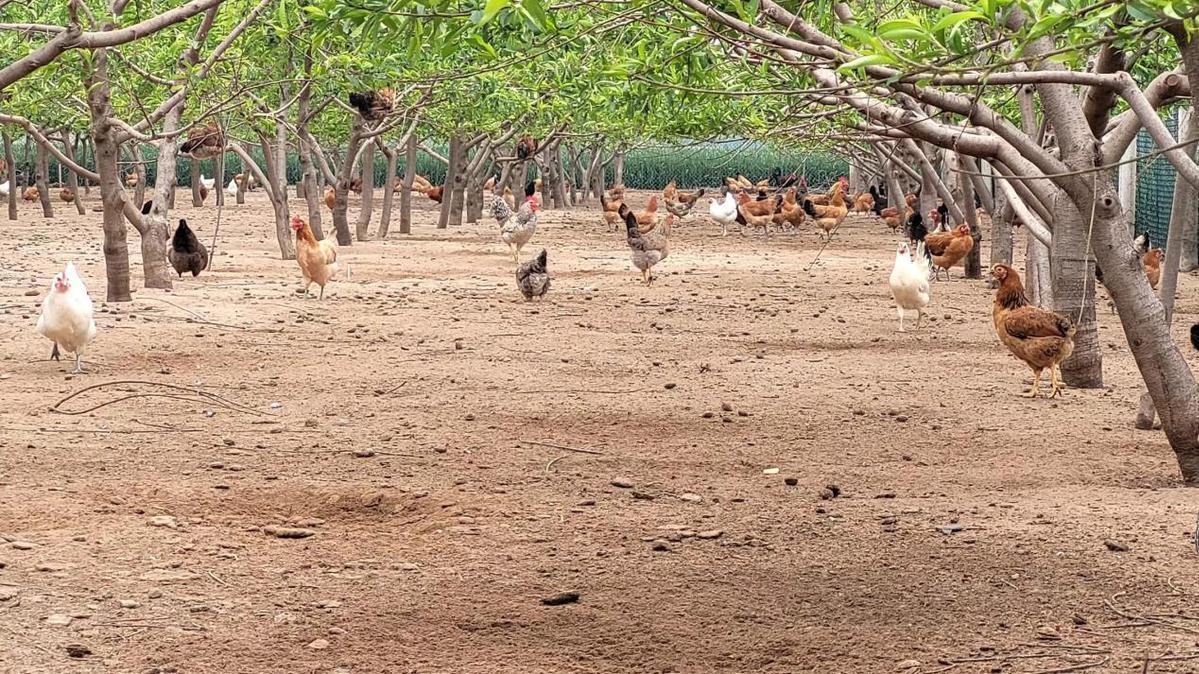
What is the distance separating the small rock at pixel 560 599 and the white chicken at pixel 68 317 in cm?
546

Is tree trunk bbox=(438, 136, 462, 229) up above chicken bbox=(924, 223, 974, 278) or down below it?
above

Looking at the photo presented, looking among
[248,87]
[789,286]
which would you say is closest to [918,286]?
[789,286]

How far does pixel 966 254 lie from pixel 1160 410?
37.2ft

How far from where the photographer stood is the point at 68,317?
914 centimetres

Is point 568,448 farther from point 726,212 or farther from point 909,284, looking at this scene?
point 726,212

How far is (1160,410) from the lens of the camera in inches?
238

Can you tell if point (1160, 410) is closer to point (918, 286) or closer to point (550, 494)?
point (550, 494)

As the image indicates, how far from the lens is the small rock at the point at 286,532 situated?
558 cm

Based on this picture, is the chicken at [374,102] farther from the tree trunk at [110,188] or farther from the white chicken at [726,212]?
the white chicken at [726,212]

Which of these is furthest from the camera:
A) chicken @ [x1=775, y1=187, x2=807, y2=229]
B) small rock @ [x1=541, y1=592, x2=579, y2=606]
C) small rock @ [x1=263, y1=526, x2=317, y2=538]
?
chicken @ [x1=775, y1=187, x2=807, y2=229]

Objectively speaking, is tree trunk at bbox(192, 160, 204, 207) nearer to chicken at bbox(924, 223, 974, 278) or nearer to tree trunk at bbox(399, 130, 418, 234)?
tree trunk at bbox(399, 130, 418, 234)

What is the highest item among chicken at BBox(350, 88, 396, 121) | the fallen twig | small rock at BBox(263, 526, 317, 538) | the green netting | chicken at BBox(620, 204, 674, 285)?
chicken at BBox(350, 88, 396, 121)

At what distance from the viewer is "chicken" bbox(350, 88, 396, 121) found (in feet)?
60.3

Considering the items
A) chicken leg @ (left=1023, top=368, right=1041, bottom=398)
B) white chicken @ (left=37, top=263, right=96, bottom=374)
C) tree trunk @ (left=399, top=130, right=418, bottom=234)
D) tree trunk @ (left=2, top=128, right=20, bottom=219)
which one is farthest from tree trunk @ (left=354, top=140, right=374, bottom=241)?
chicken leg @ (left=1023, top=368, right=1041, bottom=398)
